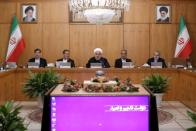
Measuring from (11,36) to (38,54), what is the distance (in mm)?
1260

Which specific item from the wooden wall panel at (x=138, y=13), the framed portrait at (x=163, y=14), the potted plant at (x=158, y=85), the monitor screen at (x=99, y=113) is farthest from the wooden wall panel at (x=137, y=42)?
the monitor screen at (x=99, y=113)

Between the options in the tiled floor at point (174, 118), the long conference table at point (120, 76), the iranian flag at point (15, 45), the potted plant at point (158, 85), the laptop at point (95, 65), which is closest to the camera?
the tiled floor at point (174, 118)

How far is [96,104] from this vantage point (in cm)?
318

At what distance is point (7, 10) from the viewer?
35.9ft

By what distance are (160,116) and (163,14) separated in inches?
178

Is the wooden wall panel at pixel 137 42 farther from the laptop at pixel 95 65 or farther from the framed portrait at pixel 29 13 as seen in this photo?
the framed portrait at pixel 29 13

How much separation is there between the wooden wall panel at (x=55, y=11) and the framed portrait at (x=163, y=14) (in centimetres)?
287

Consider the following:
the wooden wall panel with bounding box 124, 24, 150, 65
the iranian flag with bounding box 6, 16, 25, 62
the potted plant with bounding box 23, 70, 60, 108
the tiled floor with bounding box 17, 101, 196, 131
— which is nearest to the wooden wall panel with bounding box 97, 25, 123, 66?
the wooden wall panel with bounding box 124, 24, 150, 65

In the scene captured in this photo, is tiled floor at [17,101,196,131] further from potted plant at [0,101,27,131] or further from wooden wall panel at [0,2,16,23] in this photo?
wooden wall panel at [0,2,16,23]

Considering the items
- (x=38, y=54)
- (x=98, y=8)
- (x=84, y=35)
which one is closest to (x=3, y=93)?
(x=38, y=54)

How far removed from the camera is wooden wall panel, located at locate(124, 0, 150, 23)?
11000mm

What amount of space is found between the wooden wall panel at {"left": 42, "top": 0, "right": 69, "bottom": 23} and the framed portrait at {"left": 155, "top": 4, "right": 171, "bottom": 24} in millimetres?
2874

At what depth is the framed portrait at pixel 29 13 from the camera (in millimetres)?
10867

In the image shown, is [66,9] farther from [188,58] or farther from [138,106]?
[138,106]
